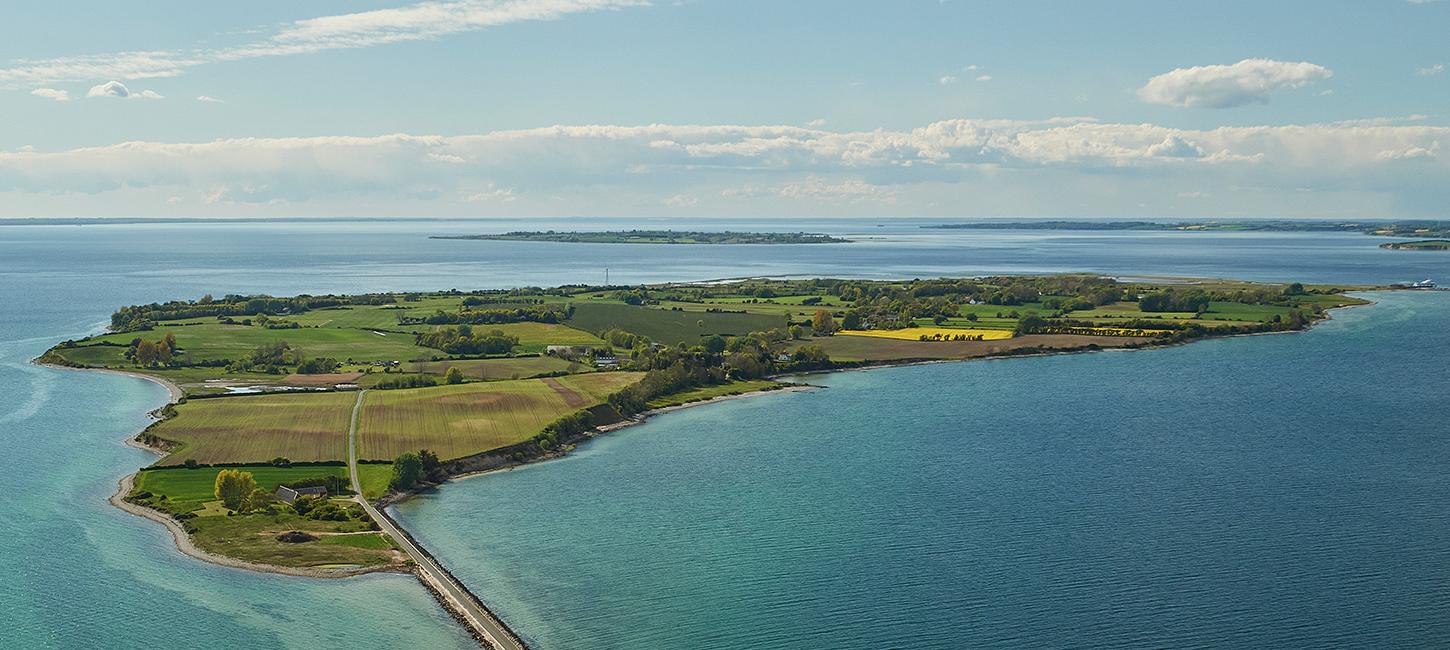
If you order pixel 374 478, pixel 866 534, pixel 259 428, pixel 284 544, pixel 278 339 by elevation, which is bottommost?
pixel 866 534

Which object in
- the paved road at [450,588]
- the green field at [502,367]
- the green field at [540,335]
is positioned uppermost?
the green field at [540,335]

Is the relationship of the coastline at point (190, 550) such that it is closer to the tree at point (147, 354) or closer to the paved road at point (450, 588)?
the paved road at point (450, 588)

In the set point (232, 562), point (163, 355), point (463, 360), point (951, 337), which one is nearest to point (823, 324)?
point (951, 337)

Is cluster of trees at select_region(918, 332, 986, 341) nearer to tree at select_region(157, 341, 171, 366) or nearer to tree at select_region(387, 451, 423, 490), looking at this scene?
tree at select_region(387, 451, 423, 490)

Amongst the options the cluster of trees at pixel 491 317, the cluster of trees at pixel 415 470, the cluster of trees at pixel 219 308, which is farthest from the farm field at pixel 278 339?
the cluster of trees at pixel 415 470

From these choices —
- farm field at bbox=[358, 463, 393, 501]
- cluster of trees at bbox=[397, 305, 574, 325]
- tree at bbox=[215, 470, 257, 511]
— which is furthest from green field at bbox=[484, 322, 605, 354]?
tree at bbox=[215, 470, 257, 511]

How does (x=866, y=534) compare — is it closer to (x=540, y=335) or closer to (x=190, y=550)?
(x=190, y=550)
